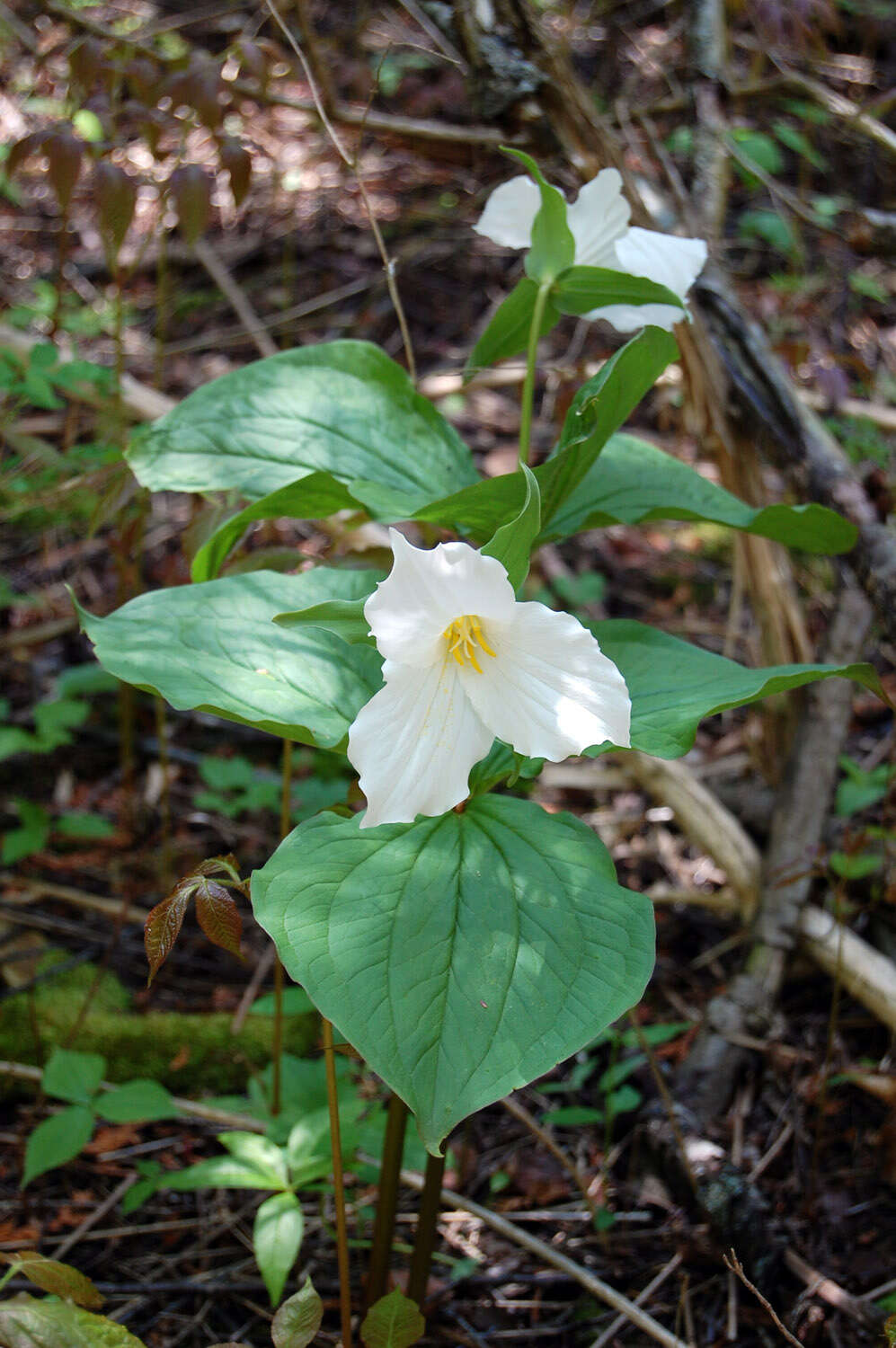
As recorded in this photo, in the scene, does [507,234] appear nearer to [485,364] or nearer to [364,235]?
[485,364]

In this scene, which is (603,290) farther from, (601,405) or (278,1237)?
(278,1237)

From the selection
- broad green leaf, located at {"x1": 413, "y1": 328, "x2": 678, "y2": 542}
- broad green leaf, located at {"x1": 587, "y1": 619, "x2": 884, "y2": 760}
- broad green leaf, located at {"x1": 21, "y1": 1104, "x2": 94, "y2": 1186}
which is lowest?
broad green leaf, located at {"x1": 21, "y1": 1104, "x2": 94, "y2": 1186}

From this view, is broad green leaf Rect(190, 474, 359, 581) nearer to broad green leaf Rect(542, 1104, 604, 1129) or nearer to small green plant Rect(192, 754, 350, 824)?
small green plant Rect(192, 754, 350, 824)

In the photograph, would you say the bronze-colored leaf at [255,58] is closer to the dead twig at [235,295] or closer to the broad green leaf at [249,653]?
the broad green leaf at [249,653]

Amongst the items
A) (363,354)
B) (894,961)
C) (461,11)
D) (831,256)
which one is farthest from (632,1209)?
(831,256)

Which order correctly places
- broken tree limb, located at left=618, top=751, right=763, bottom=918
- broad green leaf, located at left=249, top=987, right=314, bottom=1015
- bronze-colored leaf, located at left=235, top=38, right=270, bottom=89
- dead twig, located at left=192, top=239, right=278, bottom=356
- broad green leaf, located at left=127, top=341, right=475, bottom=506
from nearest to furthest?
broad green leaf, located at left=127, top=341, right=475, bottom=506
broad green leaf, located at left=249, top=987, right=314, bottom=1015
bronze-colored leaf, located at left=235, top=38, right=270, bottom=89
broken tree limb, located at left=618, top=751, right=763, bottom=918
dead twig, located at left=192, top=239, right=278, bottom=356

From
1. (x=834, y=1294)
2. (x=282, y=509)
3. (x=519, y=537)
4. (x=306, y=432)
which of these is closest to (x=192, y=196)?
(x=306, y=432)

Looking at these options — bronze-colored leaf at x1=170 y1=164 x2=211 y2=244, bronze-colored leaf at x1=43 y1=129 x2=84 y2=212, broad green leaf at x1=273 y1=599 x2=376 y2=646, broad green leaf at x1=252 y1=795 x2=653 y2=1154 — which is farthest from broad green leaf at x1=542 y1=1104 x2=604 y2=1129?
bronze-colored leaf at x1=43 y1=129 x2=84 y2=212
